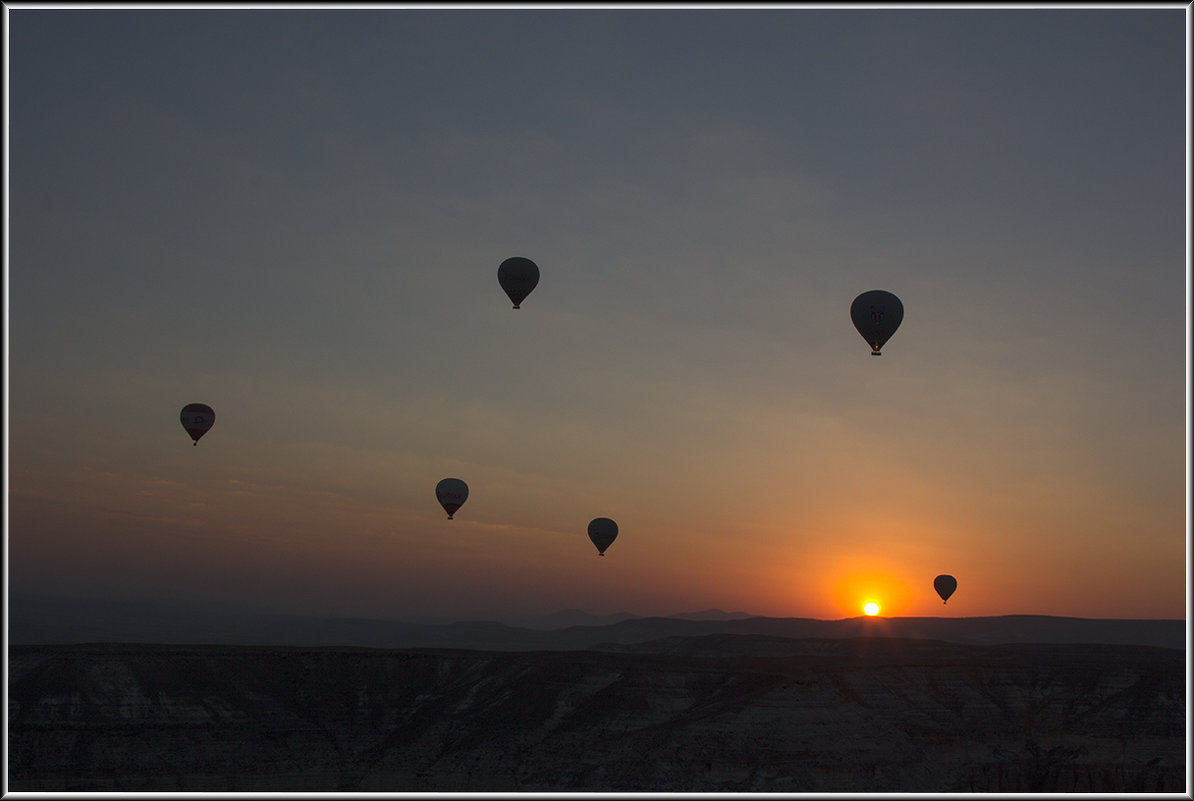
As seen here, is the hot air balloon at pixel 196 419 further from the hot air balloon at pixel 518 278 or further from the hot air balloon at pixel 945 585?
the hot air balloon at pixel 945 585

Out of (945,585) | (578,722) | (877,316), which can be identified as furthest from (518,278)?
(945,585)

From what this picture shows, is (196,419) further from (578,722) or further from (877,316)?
(877,316)

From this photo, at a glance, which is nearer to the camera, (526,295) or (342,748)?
(526,295)

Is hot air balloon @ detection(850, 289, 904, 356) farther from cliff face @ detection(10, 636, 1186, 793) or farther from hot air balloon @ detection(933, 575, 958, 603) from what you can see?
hot air balloon @ detection(933, 575, 958, 603)

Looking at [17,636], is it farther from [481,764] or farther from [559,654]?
[481,764]

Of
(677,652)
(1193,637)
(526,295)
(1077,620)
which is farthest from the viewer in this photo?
(1077,620)

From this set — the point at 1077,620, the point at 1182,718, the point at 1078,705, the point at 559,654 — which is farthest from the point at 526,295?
the point at 1077,620

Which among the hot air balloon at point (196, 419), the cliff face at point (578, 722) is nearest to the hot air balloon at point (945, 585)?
the cliff face at point (578, 722)
